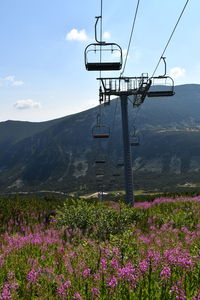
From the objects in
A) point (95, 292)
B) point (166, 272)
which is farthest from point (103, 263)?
point (166, 272)

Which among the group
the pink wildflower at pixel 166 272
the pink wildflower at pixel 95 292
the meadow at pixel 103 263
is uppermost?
the pink wildflower at pixel 166 272

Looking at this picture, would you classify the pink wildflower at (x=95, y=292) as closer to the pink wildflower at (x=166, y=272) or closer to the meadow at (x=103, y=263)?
the meadow at (x=103, y=263)

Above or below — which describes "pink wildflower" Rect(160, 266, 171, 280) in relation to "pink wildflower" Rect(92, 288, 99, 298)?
above

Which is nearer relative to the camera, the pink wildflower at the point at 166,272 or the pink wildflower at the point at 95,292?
the pink wildflower at the point at 95,292

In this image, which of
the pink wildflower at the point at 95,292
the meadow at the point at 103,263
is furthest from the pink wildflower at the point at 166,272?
the pink wildflower at the point at 95,292

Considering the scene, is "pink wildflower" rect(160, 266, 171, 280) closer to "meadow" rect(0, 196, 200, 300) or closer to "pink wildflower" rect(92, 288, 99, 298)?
"meadow" rect(0, 196, 200, 300)

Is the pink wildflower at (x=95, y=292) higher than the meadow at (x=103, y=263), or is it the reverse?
the pink wildflower at (x=95, y=292)

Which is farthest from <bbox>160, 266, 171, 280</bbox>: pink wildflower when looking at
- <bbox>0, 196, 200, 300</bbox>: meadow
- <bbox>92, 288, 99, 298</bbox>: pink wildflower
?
<bbox>92, 288, 99, 298</bbox>: pink wildflower

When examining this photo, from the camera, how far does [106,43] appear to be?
479 inches

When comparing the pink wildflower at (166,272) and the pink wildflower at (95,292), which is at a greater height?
the pink wildflower at (166,272)

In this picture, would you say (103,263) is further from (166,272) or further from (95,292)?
(166,272)

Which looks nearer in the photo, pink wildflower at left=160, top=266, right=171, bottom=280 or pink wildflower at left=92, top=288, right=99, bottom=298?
pink wildflower at left=92, top=288, right=99, bottom=298

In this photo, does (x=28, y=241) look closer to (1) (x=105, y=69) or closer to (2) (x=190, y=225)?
(2) (x=190, y=225)

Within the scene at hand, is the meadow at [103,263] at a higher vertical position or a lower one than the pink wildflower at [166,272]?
lower
